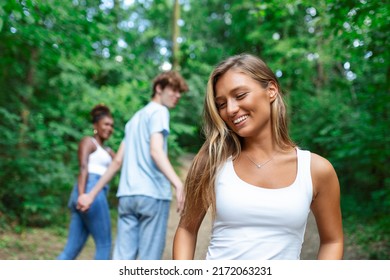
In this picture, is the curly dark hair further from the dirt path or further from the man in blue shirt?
the dirt path

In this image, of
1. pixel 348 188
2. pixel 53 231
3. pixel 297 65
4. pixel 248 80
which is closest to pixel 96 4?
pixel 53 231

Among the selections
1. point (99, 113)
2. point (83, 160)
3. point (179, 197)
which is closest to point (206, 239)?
point (179, 197)

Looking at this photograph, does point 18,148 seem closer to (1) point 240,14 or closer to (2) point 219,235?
(2) point 219,235

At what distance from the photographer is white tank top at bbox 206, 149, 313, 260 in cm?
161

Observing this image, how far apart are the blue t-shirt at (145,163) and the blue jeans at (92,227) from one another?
0.72 metres

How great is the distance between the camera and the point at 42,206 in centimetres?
750

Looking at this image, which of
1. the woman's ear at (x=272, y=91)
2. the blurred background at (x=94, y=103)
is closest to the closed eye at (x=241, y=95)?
the woman's ear at (x=272, y=91)

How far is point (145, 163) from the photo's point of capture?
3.77 meters

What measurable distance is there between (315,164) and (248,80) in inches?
15.9

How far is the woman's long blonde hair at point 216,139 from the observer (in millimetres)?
1712

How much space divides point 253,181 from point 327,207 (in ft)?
0.95

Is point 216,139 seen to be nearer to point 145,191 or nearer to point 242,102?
point 242,102

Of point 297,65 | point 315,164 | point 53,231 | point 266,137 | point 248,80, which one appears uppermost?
point 297,65

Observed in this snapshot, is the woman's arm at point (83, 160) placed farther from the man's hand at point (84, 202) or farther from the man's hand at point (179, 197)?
the man's hand at point (179, 197)
